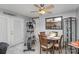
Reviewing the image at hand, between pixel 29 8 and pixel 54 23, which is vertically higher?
pixel 29 8

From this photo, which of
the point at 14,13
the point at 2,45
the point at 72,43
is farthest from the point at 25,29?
the point at 72,43

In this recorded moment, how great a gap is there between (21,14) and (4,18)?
0.99 ft

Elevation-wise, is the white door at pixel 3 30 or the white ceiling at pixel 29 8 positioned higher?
the white ceiling at pixel 29 8

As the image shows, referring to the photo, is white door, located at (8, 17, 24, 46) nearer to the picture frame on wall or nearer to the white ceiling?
the white ceiling

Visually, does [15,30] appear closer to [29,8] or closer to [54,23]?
[29,8]

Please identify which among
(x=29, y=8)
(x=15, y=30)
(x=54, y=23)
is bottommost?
(x=15, y=30)

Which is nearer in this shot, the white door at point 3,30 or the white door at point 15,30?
the white door at point 3,30

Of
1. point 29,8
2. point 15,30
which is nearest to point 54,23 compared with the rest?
point 29,8

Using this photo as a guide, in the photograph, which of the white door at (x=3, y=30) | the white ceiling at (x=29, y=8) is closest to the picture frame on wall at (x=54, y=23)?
the white ceiling at (x=29, y=8)

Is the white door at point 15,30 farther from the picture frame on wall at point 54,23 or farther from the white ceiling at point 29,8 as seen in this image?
the picture frame on wall at point 54,23

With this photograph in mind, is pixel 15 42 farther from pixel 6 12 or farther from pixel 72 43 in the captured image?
pixel 72 43

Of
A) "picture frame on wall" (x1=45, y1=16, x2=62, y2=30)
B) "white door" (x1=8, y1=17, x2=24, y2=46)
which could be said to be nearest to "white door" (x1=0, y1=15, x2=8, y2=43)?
"white door" (x1=8, y1=17, x2=24, y2=46)

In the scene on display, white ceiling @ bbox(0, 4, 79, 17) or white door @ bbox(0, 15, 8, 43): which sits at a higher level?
white ceiling @ bbox(0, 4, 79, 17)

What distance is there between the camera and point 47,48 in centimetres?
185
